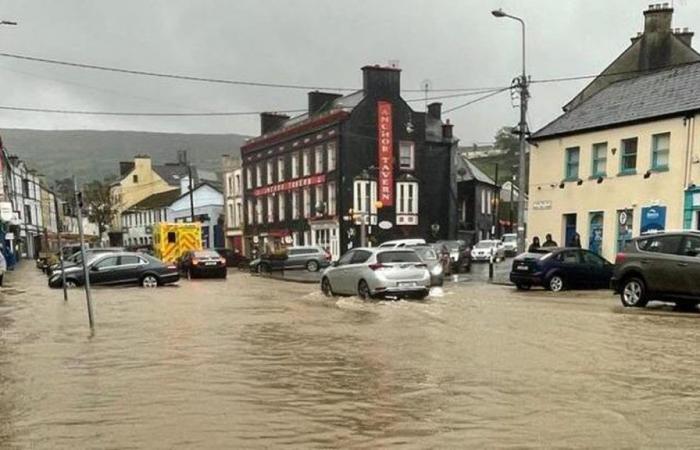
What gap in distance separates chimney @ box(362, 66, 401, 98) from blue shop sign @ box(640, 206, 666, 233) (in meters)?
24.5

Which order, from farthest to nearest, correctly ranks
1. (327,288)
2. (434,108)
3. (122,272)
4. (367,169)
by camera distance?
(434,108)
(367,169)
(122,272)
(327,288)

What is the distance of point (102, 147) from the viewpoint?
184 meters

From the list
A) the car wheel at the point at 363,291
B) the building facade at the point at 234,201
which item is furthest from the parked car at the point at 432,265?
the building facade at the point at 234,201

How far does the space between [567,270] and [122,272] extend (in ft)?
52.4

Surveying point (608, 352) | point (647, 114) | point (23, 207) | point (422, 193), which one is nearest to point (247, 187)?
point (422, 193)

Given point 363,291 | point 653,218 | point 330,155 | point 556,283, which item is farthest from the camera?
point 330,155

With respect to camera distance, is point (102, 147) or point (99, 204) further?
point (102, 147)

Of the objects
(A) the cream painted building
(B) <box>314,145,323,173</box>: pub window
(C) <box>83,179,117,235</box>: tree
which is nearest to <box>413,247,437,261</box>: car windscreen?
(A) the cream painted building

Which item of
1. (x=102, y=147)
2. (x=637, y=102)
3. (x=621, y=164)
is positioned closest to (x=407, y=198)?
(x=621, y=164)

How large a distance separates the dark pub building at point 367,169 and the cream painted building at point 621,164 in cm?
1584

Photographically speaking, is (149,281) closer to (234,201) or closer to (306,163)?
(306,163)

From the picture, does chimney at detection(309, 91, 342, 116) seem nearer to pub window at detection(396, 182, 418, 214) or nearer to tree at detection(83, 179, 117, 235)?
pub window at detection(396, 182, 418, 214)

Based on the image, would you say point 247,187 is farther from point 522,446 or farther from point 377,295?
point 522,446

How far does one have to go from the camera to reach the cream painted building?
24297 millimetres
